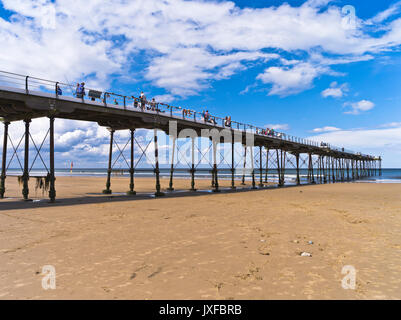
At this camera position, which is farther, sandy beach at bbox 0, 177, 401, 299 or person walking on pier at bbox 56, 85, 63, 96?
person walking on pier at bbox 56, 85, 63, 96

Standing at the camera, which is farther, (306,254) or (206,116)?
(206,116)

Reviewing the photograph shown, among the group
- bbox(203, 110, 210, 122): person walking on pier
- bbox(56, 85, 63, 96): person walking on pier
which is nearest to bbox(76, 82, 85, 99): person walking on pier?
bbox(56, 85, 63, 96): person walking on pier

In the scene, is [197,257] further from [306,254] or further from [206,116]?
[206,116]

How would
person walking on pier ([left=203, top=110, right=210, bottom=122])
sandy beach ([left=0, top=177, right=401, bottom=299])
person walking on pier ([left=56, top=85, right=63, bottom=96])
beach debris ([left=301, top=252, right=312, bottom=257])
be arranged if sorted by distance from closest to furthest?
1. sandy beach ([left=0, top=177, right=401, bottom=299])
2. beach debris ([left=301, top=252, right=312, bottom=257])
3. person walking on pier ([left=56, top=85, right=63, bottom=96])
4. person walking on pier ([left=203, top=110, right=210, bottom=122])

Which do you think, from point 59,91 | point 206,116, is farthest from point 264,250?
point 206,116

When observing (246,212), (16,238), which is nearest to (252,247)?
(246,212)

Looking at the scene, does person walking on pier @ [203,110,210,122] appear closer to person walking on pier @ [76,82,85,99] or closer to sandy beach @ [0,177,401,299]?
person walking on pier @ [76,82,85,99]

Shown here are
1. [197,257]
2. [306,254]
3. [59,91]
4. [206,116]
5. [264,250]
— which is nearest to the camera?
[197,257]

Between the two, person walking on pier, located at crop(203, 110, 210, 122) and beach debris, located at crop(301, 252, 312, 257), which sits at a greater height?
person walking on pier, located at crop(203, 110, 210, 122)

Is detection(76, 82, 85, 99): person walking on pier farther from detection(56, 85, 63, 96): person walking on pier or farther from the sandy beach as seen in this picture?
the sandy beach

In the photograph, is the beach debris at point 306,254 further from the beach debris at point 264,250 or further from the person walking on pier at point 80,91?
the person walking on pier at point 80,91

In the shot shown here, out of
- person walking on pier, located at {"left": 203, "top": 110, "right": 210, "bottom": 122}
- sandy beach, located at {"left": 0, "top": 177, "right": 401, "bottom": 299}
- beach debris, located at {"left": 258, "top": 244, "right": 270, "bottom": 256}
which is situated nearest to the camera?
sandy beach, located at {"left": 0, "top": 177, "right": 401, "bottom": 299}

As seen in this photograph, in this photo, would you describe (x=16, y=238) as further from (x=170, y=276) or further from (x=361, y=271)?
(x=361, y=271)
